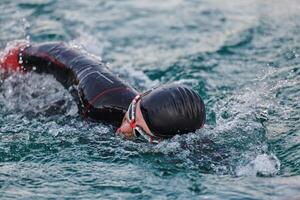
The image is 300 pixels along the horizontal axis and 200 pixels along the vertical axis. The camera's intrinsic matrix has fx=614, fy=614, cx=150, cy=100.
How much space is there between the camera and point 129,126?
22.1ft

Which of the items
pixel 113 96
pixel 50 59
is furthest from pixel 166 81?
pixel 113 96

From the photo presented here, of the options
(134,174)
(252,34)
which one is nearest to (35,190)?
(134,174)

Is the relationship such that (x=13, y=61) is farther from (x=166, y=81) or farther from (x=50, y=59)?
(x=166, y=81)

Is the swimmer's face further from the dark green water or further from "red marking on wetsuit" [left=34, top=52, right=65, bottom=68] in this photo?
"red marking on wetsuit" [left=34, top=52, right=65, bottom=68]

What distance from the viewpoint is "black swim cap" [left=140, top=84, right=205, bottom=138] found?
6.42 meters

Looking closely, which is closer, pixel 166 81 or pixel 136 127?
pixel 136 127

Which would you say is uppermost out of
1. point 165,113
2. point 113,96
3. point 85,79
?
point 85,79

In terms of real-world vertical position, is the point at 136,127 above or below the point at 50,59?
below

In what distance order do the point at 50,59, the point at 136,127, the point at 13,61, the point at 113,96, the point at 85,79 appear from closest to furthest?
the point at 136,127
the point at 113,96
the point at 85,79
the point at 50,59
the point at 13,61

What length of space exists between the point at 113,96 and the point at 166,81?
2.88 m

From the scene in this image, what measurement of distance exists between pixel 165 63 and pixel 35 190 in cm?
516

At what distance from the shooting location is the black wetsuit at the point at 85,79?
7262mm

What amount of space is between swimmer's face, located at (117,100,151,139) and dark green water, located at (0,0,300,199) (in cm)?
10

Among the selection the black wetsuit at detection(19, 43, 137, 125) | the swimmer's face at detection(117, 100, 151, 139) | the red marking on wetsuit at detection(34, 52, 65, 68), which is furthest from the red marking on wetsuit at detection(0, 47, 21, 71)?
the swimmer's face at detection(117, 100, 151, 139)
